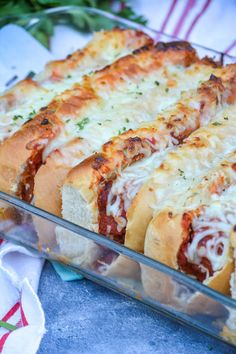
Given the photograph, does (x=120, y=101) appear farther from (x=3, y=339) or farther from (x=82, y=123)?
(x=3, y=339)

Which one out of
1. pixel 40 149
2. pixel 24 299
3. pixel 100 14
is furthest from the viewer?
pixel 100 14

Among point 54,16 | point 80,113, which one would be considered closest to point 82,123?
point 80,113

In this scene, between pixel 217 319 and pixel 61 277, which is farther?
pixel 61 277

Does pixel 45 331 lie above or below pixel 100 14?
below

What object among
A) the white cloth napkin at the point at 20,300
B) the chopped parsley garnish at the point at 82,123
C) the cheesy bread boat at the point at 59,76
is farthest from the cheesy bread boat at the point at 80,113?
the white cloth napkin at the point at 20,300

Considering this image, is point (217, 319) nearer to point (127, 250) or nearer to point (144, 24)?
point (127, 250)

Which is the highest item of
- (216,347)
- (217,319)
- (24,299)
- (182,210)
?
(182,210)

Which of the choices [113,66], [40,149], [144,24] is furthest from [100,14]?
[40,149]

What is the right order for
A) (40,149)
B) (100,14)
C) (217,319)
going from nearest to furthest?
(217,319), (40,149), (100,14)
